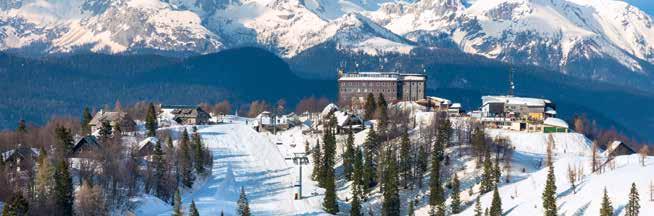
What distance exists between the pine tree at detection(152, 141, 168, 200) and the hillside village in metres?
0.17

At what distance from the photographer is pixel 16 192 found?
320ft

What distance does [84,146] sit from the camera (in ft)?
431

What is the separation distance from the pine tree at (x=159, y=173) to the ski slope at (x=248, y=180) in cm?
275

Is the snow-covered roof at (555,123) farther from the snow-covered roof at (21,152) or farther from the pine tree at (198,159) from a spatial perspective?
the snow-covered roof at (21,152)

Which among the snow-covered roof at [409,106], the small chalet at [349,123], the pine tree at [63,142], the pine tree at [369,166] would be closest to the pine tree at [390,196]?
the pine tree at [369,166]

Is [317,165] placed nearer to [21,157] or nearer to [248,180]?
[248,180]

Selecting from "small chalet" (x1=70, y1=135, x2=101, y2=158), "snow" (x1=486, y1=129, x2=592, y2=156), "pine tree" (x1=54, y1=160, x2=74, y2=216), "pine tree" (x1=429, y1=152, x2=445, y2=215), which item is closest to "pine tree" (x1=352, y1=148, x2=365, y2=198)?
"pine tree" (x1=429, y1=152, x2=445, y2=215)

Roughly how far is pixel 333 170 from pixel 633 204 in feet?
148

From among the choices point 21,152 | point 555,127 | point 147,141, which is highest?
point 555,127

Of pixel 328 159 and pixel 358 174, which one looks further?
pixel 328 159

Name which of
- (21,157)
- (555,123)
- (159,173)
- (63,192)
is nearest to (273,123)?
(555,123)

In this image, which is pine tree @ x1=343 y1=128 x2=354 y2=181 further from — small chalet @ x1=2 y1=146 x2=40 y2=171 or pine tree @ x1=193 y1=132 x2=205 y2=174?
small chalet @ x1=2 y1=146 x2=40 y2=171

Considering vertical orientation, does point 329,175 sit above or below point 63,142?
below

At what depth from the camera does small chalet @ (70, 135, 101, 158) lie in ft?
419
